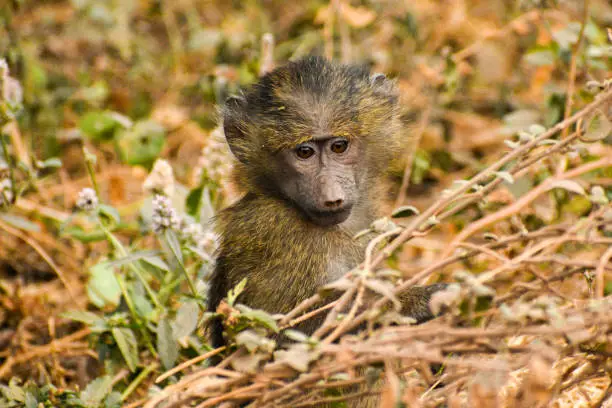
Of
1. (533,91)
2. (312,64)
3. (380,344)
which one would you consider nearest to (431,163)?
(533,91)

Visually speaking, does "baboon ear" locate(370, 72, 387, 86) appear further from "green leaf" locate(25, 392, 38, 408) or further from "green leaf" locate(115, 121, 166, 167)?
"green leaf" locate(25, 392, 38, 408)

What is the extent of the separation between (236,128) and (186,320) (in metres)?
1.22

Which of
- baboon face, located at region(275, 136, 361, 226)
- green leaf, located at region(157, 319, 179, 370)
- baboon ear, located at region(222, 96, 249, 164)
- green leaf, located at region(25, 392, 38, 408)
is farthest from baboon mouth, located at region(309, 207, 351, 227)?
green leaf, located at region(25, 392, 38, 408)

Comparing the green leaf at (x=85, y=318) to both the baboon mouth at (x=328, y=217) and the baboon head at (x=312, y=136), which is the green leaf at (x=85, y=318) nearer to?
the baboon head at (x=312, y=136)

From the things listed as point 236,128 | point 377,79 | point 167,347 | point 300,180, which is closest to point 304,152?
point 300,180

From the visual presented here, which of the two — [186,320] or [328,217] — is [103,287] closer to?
[186,320]

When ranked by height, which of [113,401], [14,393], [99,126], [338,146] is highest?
[99,126]

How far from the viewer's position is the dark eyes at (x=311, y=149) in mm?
4195

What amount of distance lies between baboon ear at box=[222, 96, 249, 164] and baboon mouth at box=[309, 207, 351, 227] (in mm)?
604

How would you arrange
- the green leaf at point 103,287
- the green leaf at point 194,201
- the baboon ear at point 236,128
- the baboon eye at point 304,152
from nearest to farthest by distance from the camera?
the baboon eye at point 304,152
the baboon ear at point 236,128
the green leaf at point 103,287
the green leaf at point 194,201

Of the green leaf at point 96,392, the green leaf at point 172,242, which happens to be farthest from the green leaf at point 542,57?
the green leaf at point 96,392

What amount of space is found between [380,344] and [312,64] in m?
2.07

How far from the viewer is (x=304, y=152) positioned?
4207mm

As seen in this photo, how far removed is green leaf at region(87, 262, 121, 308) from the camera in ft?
15.7
